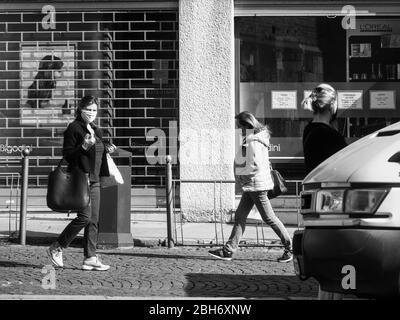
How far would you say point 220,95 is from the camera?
12.9 meters

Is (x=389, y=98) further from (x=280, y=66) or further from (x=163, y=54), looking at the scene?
(x=163, y=54)

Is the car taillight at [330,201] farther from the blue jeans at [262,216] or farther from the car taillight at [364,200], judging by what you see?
the blue jeans at [262,216]

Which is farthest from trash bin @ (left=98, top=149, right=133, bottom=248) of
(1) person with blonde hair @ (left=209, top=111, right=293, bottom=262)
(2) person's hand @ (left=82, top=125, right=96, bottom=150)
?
(2) person's hand @ (left=82, top=125, right=96, bottom=150)

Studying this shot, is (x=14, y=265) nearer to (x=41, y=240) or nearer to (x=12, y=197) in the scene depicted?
(x=41, y=240)

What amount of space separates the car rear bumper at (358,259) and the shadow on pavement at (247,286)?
8.09 ft

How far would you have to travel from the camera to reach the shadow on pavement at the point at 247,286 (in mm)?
7203

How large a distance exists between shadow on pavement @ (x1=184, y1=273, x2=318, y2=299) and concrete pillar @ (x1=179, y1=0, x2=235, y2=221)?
182 inches

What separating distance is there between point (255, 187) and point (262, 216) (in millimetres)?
372

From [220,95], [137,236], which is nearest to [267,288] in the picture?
[137,236]

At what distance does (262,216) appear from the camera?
9.38 meters

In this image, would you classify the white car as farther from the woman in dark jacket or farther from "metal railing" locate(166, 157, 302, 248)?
"metal railing" locate(166, 157, 302, 248)

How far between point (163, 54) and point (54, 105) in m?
2.05

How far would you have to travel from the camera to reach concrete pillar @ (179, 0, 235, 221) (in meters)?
12.9

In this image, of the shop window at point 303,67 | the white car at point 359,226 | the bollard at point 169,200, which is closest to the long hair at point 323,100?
the white car at point 359,226
